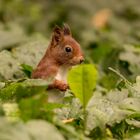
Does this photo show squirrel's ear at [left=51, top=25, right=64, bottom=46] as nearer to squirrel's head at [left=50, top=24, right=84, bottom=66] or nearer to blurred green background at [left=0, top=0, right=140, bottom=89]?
squirrel's head at [left=50, top=24, right=84, bottom=66]

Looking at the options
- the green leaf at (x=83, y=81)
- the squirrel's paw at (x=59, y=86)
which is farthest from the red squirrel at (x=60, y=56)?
the green leaf at (x=83, y=81)

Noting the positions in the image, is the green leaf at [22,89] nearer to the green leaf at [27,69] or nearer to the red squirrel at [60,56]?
the red squirrel at [60,56]

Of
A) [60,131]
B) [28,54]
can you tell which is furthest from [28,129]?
[28,54]

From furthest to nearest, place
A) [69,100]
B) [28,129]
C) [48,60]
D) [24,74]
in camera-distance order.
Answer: [24,74] → [48,60] → [69,100] → [28,129]

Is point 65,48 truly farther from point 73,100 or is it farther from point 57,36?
point 73,100

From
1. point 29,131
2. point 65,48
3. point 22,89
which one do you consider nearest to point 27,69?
point 65,48

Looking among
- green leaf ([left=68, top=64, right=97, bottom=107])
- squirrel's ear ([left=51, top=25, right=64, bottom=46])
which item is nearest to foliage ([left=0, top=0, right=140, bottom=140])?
green leaf ([left=68, top=64, right=97, bottom=107])

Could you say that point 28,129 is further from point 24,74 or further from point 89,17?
point 89,17
